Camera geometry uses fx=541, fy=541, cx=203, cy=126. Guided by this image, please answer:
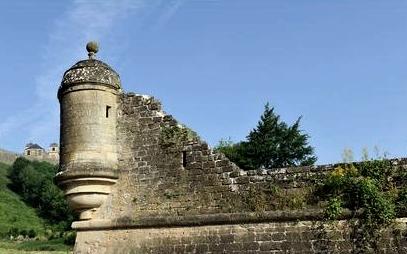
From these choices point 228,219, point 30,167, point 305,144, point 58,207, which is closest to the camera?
point 228,219

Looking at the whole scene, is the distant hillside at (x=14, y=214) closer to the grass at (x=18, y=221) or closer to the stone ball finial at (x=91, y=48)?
the grass at (x=18, y=221)

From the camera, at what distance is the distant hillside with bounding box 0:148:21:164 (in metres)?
104

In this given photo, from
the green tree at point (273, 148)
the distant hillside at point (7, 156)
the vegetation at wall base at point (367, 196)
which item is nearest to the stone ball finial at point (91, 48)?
the vegetation at wall base at point (367, 196)

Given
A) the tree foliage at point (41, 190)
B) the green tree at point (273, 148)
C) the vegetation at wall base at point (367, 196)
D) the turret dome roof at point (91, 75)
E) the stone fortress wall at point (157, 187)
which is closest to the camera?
the vegetation at wall base at point (367, 196)

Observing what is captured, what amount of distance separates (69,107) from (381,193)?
6.40 metres

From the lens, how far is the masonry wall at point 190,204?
912 centimetres

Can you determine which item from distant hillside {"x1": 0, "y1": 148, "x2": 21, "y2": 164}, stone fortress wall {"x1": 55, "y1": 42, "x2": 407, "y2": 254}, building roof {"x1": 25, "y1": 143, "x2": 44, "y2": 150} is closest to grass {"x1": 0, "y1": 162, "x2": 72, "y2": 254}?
distant hillside {"x1": 0, "y1": 148, "x2": 21, "y2": 164}

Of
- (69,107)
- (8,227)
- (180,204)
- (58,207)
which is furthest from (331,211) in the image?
(58,207)

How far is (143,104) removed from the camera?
37.2 feet

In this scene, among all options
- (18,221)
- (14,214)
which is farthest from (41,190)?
(18,221)

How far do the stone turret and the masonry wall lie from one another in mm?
254

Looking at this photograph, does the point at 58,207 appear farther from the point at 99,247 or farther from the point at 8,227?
the point at 99,247

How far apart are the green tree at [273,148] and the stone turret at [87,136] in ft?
67.1

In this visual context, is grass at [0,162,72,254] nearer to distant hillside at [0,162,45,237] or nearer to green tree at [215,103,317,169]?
distant hillside at [0,162,45,237]
